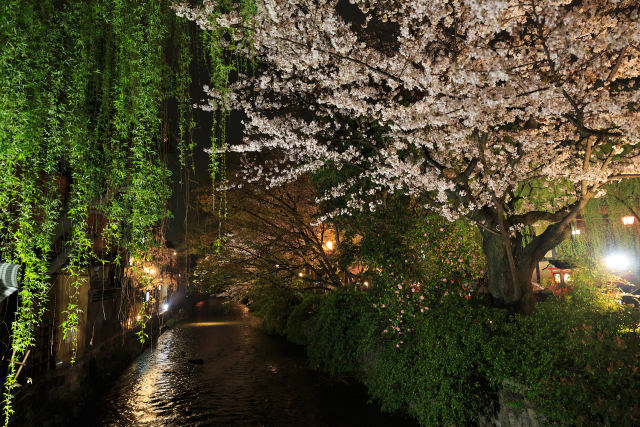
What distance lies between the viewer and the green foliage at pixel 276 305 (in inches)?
817

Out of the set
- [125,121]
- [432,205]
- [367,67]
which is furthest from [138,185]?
[432,205]

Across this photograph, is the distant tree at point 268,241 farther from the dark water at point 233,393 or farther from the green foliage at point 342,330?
the green foliage at point 342,330

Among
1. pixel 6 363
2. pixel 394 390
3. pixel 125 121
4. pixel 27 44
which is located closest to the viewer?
pixel 27 44

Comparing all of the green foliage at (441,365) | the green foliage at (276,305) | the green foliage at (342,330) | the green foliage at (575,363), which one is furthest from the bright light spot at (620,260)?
the green foliage at (276,305)

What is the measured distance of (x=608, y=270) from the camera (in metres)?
12.6

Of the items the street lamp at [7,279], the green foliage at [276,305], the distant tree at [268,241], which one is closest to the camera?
the street lamp at [7,279]

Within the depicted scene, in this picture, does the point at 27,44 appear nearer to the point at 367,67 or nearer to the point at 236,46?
the point at 236,46

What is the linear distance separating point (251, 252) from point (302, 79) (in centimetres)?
976

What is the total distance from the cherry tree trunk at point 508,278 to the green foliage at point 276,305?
1217 centimetres

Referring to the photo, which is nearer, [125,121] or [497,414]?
[125,121]

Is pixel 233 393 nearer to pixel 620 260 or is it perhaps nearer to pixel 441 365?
pixel 441 365

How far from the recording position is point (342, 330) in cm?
1296

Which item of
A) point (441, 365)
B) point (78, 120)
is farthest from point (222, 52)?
point (441, 365)

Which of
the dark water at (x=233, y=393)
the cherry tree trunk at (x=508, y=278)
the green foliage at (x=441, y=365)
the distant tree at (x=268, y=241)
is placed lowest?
the dark water at (x=233, y=393)
